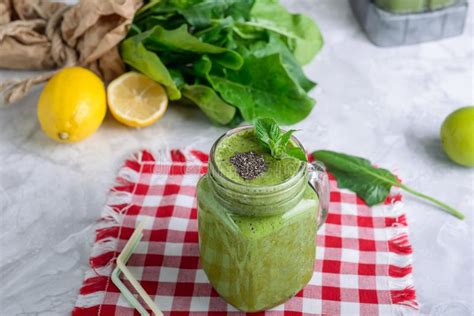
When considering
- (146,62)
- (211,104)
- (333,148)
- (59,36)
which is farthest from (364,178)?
(59,36)

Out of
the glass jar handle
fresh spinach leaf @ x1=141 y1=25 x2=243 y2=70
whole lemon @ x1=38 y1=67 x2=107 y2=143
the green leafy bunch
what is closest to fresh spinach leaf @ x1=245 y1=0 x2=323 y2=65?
the green leafy bunch

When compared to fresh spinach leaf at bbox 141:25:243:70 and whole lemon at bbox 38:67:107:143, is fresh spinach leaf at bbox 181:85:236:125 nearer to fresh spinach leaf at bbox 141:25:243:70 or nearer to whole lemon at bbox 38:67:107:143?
fresh spinach leaf at bbox 141:25:243:70

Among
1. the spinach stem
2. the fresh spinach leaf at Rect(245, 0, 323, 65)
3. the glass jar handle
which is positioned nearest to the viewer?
the glass jar handle

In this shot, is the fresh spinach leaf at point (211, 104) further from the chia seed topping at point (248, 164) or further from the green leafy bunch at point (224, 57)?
the chia seed topping at point (248, 164)

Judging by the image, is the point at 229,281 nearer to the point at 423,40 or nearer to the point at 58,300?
the point at 58,300

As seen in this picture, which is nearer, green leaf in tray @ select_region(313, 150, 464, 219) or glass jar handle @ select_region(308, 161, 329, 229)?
glass jar handle @ select_region(308, 161, 329, 229)

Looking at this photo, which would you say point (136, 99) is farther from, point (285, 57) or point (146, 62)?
point (285, 57)
